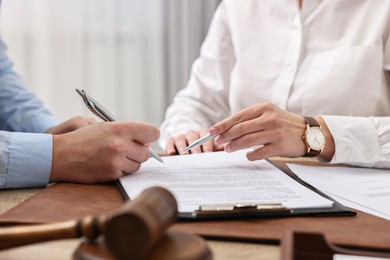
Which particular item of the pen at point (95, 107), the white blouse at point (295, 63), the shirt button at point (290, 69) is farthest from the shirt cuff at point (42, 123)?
the shirt button at point (290, 69)

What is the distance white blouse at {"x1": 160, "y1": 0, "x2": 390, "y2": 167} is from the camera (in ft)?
4.58

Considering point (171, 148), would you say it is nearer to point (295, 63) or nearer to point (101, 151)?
point (101, 151)

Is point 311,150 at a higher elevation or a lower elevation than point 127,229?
lower

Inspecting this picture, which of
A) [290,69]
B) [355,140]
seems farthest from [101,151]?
[290,69]

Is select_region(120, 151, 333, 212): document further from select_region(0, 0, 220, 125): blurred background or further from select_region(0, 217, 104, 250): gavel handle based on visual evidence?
select_region(0, 0, 220, 125): blurred background

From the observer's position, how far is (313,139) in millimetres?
1101

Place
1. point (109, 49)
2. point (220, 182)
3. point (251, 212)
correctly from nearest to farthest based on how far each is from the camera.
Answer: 1. point (251, 212)
2. point (220, 182)
3. point (109, 49)

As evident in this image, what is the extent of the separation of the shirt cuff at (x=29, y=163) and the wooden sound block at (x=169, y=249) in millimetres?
476

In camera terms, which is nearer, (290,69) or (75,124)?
(75,124)

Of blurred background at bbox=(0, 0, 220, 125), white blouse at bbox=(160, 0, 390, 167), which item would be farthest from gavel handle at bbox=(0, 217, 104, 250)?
blurred background at bbox=(0, 0, 220, 125)

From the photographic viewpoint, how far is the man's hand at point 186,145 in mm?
1212

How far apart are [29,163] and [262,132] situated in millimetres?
444

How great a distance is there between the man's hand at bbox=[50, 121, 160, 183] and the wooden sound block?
0.44 metres

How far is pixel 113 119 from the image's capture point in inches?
39.1
